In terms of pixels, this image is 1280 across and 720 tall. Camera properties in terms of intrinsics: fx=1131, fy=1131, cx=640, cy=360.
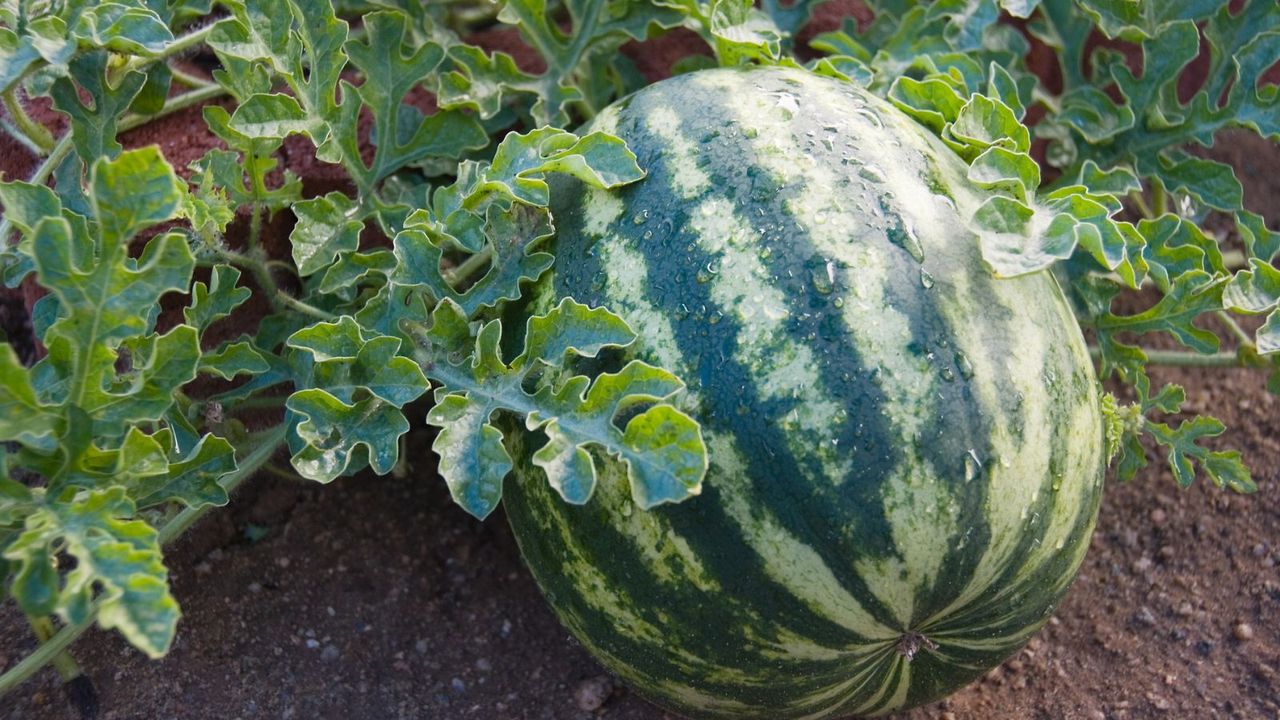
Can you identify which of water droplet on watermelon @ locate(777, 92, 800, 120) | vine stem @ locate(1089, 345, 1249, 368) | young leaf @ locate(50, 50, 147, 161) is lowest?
vine stem @ locate(1089, 345, 1249, 368)

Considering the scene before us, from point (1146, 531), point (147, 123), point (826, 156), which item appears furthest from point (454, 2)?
point (1146, 531)

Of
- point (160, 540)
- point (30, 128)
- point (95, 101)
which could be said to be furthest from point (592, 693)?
point (30, 128)

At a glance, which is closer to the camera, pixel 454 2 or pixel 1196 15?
pixel 1196 15

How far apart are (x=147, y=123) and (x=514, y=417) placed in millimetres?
1430

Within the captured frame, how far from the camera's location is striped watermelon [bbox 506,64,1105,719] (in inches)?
71.4

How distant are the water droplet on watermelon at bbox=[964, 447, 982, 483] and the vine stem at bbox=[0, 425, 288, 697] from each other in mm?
1283

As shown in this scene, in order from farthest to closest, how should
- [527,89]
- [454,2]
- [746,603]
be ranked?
[454,2] → [527,89] → [746,603]

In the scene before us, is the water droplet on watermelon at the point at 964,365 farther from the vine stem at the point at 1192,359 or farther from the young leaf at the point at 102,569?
the young leaf at the point at 102,569

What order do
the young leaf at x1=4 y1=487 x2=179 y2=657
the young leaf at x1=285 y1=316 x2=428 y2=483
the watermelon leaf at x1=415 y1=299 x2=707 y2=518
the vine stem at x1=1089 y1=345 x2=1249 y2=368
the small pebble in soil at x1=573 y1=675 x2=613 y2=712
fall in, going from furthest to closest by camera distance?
the vine stem at x1=1089 y1=345 x2=1249 y2=368, the small pebble in soil at x1=573 y1=675 x2=613 y2=712, the young leaf at x1=285 y1=316 x2=428 y2=483, the watermelon leaf at x1=415 y1=299 x2=707 y2=518, the young leaf at x1=4 y1=487 x2=179 y2=657

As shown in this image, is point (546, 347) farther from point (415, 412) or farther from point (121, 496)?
point (415, 412)

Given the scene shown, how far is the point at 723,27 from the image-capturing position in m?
2.44

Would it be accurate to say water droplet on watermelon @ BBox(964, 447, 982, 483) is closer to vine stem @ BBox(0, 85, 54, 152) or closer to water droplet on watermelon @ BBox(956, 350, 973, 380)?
water droplet on watermelon @ BBox(956, 350, 973, 380)

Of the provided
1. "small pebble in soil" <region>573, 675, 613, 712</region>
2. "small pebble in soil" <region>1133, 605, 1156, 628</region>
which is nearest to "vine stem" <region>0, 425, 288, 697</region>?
"small pebble in soil" <region>573, 675, 613, 712</region>

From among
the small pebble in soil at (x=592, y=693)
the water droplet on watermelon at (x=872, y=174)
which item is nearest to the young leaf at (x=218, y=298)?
the small pebble in soil at (x=592, y=693)
